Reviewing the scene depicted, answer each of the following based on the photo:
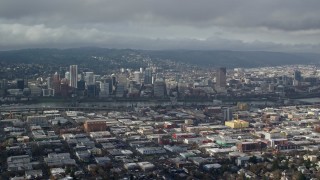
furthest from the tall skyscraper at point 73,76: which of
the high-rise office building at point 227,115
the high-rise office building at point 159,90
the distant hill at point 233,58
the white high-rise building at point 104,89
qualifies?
the distant hill at point 233,58

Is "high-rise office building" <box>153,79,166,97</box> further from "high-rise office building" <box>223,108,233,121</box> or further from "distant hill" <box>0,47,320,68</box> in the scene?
"distant hill" <box>0,47,320,68</box>

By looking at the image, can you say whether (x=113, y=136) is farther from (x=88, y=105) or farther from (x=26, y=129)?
(x=88, y=105)

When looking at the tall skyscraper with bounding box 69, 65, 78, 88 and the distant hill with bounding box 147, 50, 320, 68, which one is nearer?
the tall skyscraper with bounding box 69, 65, 78, 88

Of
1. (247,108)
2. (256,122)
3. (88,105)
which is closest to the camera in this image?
(256,122)

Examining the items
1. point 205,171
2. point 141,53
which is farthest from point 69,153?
point 141,53

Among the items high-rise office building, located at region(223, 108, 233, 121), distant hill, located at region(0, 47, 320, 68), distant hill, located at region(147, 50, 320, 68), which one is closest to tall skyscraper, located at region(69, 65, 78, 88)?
distant hill, located at region(0, 47, 320, 68)

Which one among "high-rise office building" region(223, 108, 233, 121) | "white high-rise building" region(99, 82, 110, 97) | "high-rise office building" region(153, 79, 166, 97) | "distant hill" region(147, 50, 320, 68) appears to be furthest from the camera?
"distant hill" region(147, 50, 320, 68)

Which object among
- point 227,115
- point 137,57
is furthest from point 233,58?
point 227,115

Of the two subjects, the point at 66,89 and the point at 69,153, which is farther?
the point at 66,89
